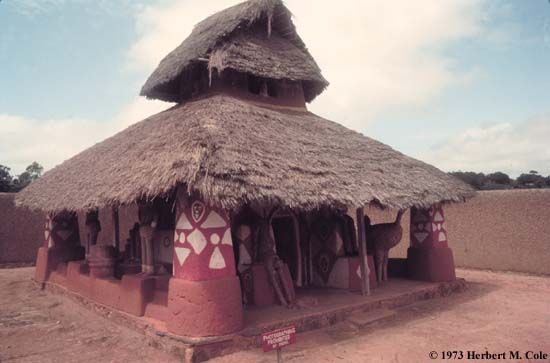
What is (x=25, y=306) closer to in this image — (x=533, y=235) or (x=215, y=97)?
(x=215, y=97)

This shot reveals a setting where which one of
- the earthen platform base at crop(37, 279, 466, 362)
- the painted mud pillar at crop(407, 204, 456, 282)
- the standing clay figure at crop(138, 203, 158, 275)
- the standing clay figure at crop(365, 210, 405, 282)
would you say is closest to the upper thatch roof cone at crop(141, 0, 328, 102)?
the standing clay figure at crop(138, 203, 158, 275)

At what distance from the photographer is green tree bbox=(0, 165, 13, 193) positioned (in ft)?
73.8

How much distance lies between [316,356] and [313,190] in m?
2.39

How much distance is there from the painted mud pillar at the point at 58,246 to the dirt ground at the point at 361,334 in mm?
1624

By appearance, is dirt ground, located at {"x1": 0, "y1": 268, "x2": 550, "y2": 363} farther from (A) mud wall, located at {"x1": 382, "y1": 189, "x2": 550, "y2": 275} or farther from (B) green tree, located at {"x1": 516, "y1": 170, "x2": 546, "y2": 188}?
(B) green tree, located at {"x1": 516, "y1": 170, "x2": 546, "y2": 188}

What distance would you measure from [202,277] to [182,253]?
0.50 m

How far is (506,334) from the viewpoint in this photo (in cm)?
631

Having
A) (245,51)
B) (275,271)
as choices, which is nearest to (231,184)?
(275,271)

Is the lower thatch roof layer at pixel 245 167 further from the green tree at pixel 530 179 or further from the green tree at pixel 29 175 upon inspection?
the green tree at pixel 530 179

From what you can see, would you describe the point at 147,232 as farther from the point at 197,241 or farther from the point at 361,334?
the point at 361,334

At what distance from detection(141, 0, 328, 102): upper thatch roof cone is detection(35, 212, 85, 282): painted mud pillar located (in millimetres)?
4061

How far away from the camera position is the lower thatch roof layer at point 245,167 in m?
5.72

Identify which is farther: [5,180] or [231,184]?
[5,180]

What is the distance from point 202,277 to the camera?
5.64 m
